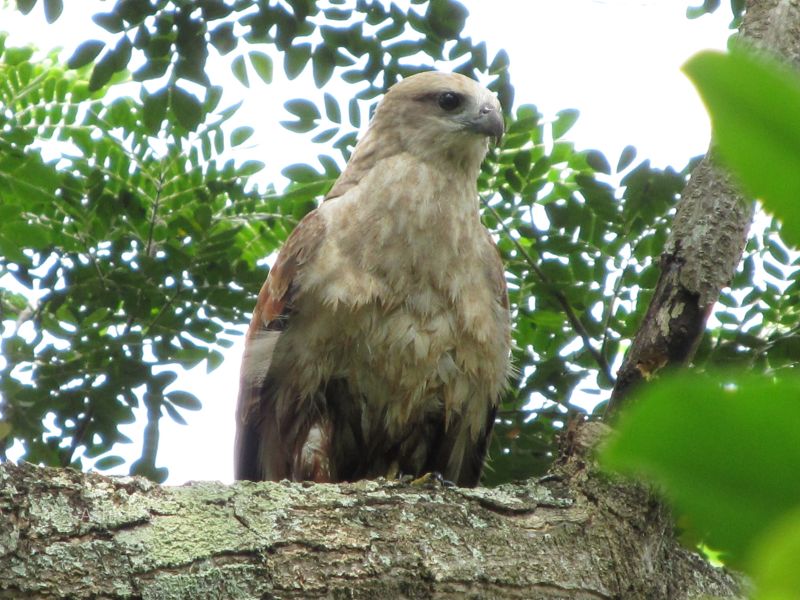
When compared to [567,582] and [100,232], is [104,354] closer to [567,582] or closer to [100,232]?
[100,232]

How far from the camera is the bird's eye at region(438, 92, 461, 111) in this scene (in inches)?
190

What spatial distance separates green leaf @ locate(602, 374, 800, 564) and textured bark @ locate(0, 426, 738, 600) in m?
1.75

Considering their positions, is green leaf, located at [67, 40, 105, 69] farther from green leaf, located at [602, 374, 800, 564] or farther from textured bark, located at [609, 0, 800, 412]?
green leaf, located at [602, 374, 800, 564]

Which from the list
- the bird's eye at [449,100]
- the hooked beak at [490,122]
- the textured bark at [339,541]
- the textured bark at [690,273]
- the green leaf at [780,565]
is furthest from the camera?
the bird's eye at [449,100]

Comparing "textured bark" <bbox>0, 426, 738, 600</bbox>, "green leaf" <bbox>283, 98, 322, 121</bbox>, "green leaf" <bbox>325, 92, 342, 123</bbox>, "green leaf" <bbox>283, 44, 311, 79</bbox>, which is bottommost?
"textured bark" <bbox>0, 426, 738, 600</bbox>

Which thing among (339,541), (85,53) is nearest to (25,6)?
(85,53)

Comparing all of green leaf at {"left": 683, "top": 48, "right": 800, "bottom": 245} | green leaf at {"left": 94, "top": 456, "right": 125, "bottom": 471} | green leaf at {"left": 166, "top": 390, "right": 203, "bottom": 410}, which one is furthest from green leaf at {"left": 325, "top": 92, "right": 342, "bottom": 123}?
green leaf at {"left": 683, "top": 48, "right": 800, "bottom": 245}

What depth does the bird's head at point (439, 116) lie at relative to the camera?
184 inches

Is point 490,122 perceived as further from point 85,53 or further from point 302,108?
point 85,53

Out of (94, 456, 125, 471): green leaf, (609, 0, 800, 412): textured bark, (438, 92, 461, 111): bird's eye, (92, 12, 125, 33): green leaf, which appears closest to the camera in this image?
(609, 0, 800, 412): textured bark

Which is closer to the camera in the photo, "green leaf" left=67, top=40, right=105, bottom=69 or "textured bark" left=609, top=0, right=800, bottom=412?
"textured bark" left=609, top=0, right=800, bottom=412

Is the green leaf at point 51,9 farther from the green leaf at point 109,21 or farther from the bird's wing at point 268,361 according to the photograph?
the bird's wing at point 268,361

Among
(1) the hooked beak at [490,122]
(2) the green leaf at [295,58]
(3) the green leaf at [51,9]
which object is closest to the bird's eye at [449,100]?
(1) the hooked beak at [490,122]

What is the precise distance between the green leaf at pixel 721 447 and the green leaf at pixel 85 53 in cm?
416
